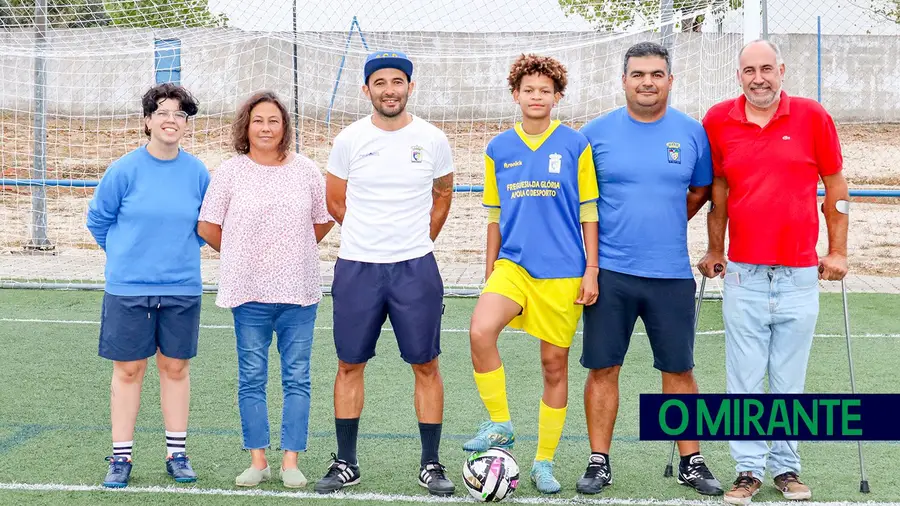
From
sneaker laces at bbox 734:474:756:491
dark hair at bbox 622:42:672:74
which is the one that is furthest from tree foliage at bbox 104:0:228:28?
sneaker laces at bbox 734:474:756:491

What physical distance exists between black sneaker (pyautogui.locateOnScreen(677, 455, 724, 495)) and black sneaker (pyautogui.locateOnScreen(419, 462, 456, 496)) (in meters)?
1.03

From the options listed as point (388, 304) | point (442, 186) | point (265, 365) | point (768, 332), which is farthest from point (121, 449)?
point (768, 332)

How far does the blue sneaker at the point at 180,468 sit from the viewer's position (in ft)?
15.8

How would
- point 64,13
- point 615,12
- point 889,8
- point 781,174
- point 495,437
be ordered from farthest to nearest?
point 889,8, point 64,13, point 615,12, point 495,437, point 781,174

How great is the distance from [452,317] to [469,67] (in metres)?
10.3

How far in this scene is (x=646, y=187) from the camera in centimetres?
456

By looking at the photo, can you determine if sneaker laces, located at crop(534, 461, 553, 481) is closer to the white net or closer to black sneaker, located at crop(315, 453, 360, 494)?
black sneaker, located at crop(315, 453, 360, 494)

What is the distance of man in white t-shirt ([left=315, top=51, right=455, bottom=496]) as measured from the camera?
4.61 metres

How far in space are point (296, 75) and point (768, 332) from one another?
26.4 ft

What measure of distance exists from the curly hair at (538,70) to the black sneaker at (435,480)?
1.71 m

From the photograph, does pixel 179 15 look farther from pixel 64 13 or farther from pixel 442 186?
Result: pixel 442 186

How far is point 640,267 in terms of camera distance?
459 centimetres

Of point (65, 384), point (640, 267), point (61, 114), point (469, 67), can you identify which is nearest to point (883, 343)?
point (640, 267)

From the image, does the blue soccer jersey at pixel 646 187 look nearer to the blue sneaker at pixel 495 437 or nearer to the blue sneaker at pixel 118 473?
the blue sneaker at pixel 495 437
